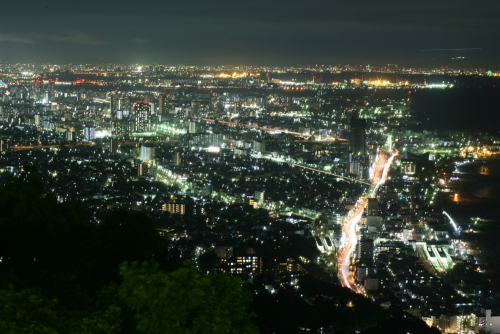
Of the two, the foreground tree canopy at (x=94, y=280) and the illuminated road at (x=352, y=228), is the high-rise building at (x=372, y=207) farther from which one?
the foreground tree canopy at (x=94, y=280)

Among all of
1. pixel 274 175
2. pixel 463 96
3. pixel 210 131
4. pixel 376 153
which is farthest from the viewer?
pixel 463 96

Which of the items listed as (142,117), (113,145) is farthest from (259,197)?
(142,117)

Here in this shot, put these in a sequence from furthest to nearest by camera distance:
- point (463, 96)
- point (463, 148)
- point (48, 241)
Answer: point (463, 96)
point (463, 148)
point (48, 241)

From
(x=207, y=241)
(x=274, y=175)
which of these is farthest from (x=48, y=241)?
(x=274, y=175)

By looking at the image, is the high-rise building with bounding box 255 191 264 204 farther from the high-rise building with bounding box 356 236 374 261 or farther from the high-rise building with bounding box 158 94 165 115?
the high-rise building with bounding box 158 94 165 115

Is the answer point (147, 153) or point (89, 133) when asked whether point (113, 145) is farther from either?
point (89, 133)

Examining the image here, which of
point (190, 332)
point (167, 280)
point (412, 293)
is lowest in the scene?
point (412, 293)

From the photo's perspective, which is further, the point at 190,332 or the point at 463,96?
the point at 463,96

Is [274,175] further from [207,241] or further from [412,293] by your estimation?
[412,293]
